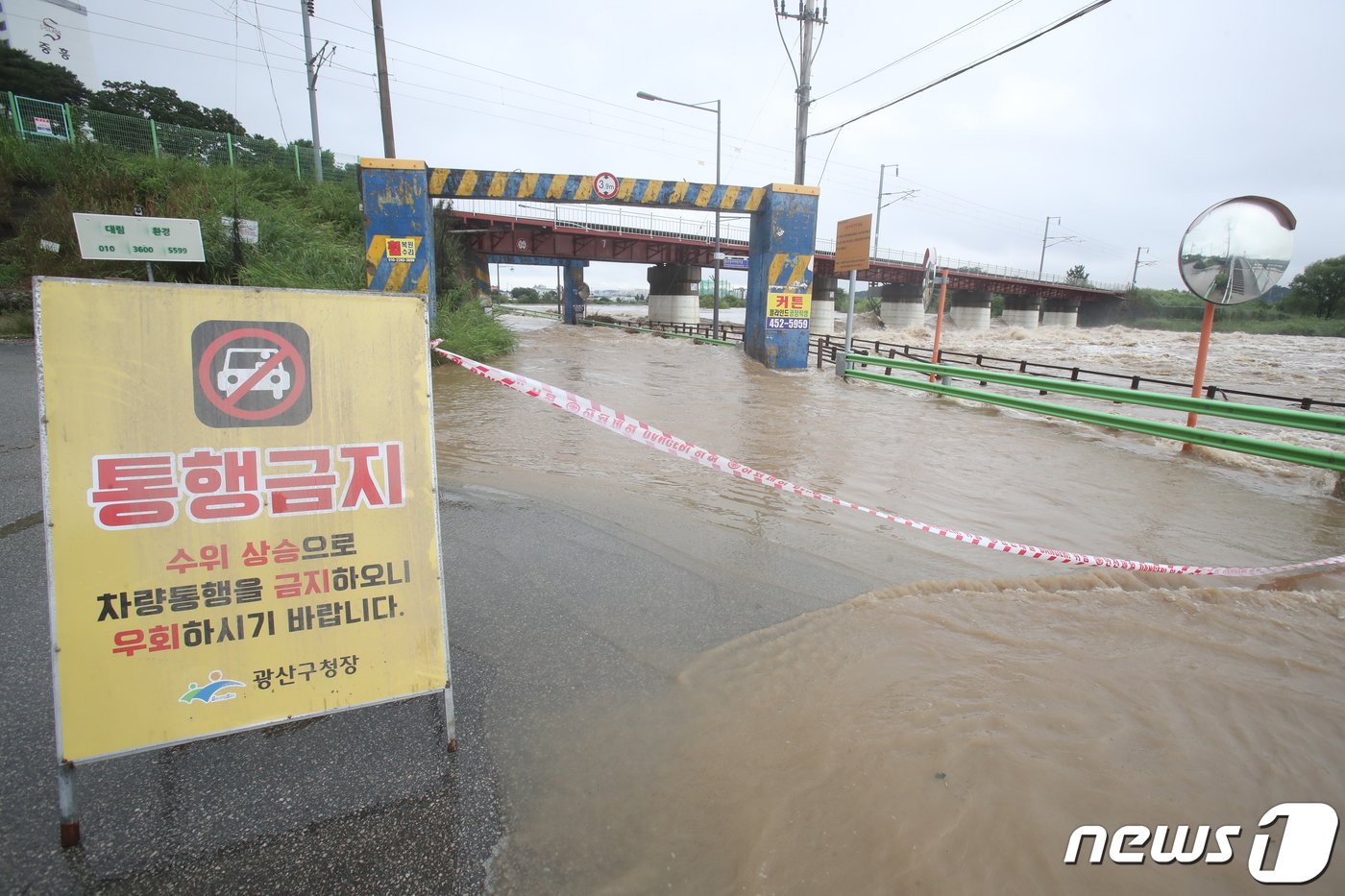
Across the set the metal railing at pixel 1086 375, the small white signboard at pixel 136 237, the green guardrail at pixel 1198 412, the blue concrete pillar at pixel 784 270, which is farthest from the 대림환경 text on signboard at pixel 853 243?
the small white signboard at pixel 136 237

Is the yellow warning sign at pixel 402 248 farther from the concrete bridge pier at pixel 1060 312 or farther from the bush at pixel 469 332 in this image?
the concrete bridge pier at pixel 1060 312

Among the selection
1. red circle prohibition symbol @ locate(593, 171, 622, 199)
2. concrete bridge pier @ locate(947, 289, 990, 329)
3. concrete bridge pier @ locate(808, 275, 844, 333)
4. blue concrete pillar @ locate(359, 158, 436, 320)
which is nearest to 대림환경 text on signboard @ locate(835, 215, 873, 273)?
red circle prohibition symbol @ locate(593, 171, 622, 199)

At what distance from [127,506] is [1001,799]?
2989 millimetres

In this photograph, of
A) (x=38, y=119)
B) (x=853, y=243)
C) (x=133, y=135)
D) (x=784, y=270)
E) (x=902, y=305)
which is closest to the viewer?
(x=853, y=243)

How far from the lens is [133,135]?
21.5 m

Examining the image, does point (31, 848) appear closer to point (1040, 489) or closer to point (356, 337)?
point (356, 337)

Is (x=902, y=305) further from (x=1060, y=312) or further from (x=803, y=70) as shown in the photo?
(x=803, y=70)

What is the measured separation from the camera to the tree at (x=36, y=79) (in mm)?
33094

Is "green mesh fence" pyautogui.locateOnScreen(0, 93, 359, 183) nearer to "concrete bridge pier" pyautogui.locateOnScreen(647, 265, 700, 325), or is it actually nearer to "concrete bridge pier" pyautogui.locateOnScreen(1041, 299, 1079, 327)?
"concrete bridge pier" pyautogui.locateOnScreen(647, 265, 700, 325)

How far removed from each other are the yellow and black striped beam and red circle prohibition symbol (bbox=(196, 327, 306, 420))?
14.3 m

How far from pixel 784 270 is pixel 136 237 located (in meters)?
13.1

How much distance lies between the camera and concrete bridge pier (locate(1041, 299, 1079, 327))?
68125 mm

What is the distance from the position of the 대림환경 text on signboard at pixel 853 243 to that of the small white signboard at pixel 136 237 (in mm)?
12433

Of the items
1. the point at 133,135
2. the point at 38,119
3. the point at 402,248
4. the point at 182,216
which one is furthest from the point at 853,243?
the point at 38,119
